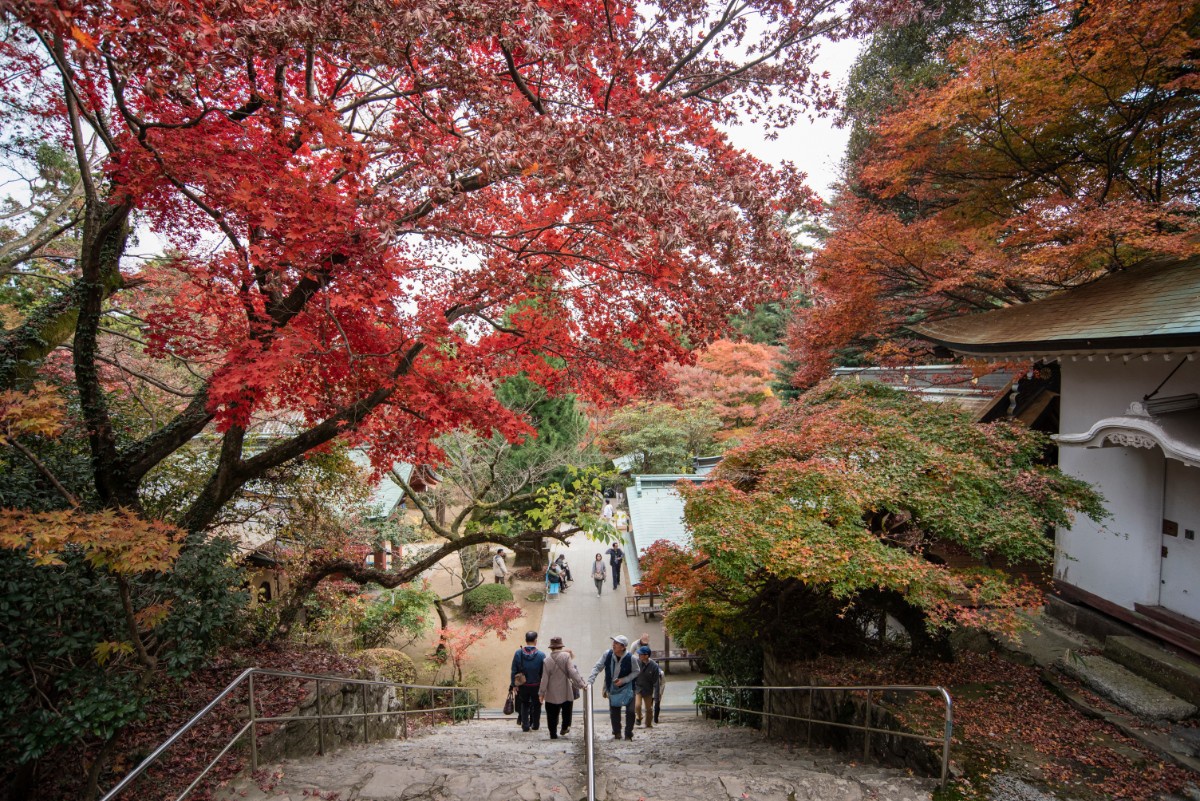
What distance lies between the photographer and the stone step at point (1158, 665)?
19.8 feet

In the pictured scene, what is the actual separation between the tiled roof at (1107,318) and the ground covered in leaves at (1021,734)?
3.91 m

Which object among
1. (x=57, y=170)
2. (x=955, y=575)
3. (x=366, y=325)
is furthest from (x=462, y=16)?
(x=57, y=170)

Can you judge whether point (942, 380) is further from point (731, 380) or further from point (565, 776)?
point (565, 776)

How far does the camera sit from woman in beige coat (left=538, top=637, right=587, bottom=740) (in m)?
6.96

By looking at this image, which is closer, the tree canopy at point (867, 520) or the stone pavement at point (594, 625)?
the tree canopy at point (867, 520)

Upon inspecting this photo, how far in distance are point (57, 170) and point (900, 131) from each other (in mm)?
13024

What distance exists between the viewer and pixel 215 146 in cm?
474

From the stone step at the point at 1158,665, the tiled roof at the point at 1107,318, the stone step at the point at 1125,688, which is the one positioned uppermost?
the tiled roof at the point at 1107,318

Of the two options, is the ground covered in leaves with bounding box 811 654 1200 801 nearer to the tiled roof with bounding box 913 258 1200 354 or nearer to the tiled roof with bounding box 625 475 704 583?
the tiled roof with bounding box 913 258 1200 354

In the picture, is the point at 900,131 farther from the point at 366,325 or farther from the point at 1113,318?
the point at 366,325

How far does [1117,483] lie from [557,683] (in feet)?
25.8

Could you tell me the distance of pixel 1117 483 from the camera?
25.5ft

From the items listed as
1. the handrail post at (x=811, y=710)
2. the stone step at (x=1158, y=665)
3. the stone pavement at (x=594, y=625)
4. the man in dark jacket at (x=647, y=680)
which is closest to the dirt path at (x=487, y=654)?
the stone pavement at (x=594, y=625)

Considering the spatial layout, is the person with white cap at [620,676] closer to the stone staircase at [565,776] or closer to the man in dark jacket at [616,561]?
the stone staircase at [565,776]
